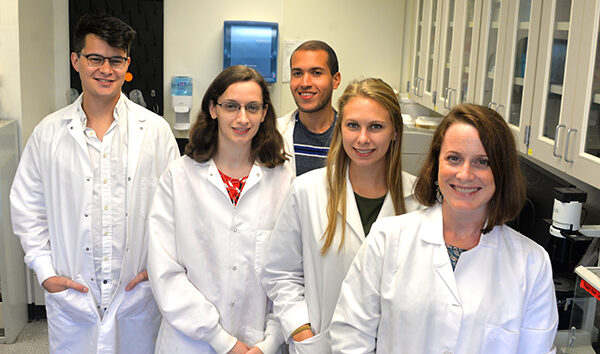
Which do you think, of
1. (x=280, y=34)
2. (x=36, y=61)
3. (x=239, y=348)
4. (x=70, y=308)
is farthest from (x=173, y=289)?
(x=280, y=34)

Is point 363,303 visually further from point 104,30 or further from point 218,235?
point 104,30

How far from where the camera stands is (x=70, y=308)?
2088mm

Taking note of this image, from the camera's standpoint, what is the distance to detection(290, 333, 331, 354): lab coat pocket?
168cm

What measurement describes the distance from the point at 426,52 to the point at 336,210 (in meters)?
2.05

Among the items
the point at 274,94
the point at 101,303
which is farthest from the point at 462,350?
the point at 274,94

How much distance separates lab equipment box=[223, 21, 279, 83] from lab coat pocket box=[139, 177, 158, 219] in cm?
195

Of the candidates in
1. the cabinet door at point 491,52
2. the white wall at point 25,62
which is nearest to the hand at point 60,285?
the white wall at point 25,62

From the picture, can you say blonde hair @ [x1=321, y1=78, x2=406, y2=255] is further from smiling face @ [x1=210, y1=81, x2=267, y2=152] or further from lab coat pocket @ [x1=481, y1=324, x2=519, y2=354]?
lab coat pocket @ [x1=481, y1=324, x2=519, y2=354]

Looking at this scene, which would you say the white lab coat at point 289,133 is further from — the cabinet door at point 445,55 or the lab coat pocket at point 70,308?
the cabinet door at point 445,55

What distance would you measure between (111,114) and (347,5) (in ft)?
7.57

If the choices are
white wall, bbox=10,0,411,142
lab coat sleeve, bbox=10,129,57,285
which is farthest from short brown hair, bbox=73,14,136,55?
white wall, bbox=10,0,411,142

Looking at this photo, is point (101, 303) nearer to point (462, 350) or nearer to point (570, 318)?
point (462, 350)

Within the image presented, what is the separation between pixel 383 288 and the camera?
4.64ft

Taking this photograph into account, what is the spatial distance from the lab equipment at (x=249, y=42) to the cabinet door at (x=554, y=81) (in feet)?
7.27
